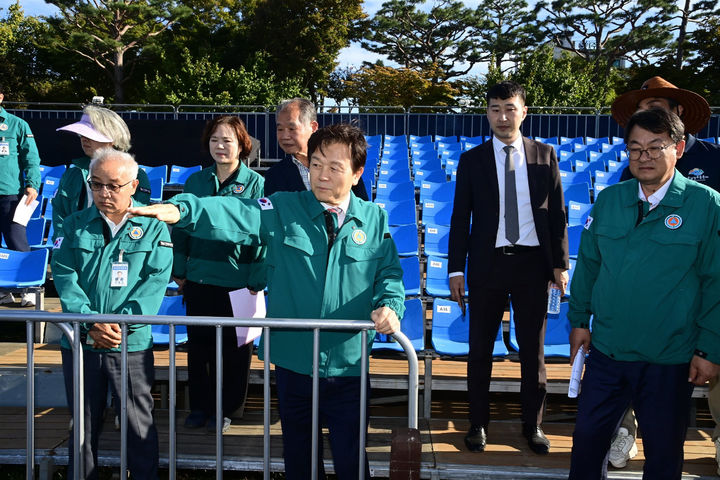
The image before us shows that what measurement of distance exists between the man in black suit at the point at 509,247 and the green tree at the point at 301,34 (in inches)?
966

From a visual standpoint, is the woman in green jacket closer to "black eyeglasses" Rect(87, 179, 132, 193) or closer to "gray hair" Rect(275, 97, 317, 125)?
"gray hair" Rect(275, 97, 317, 125)

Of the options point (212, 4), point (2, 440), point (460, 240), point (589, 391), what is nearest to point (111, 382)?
point (2, 440)

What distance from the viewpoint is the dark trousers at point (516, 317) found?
3324mm

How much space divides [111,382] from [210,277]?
2.47 feet

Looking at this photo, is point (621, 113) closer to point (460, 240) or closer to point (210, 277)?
point (460, 240)

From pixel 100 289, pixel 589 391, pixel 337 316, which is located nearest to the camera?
pixel 337 316

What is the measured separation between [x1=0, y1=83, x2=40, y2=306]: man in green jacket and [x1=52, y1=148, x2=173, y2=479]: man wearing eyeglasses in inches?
109

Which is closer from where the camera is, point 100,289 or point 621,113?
point 100,289

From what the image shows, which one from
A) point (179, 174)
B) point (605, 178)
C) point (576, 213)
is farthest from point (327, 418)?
point (179, 174)

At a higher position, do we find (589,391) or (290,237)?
(290,237)

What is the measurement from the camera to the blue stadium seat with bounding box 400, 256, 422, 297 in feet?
15.6

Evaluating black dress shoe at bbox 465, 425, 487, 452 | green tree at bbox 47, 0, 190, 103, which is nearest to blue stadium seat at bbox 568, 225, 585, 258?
black dress shoe at bbox 465, 425, 487, 452

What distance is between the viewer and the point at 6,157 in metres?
5.34

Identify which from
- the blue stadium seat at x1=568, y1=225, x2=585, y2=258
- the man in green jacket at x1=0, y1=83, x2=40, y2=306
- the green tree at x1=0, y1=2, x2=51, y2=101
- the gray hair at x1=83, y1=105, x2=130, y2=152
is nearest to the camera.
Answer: the gray hair at x1=83, y1=105, x2=130, y2=152
